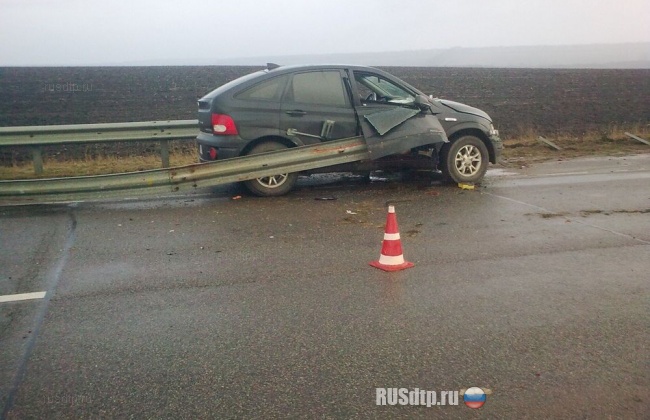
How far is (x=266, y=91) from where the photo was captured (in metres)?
9.74

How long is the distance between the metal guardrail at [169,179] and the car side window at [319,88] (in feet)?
2.42

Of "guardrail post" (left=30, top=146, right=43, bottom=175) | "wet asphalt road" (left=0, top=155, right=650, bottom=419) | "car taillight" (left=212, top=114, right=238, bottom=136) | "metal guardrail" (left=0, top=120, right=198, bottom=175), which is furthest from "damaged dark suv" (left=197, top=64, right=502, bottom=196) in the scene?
"guardrail post" (left=30, top=146, right=43, bottom=175)

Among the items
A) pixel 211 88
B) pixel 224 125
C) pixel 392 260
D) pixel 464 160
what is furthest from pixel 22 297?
pixel 211 88

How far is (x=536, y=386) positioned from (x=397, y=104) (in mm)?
6638

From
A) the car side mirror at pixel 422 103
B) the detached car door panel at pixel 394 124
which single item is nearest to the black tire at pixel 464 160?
the detached car door panel at pixel 394 124

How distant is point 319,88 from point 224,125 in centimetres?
155

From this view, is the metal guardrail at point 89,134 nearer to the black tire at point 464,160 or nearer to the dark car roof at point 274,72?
the dark car roof at point 274,72

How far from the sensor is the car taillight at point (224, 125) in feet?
31.2

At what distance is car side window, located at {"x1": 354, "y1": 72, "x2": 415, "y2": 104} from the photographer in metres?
10.2

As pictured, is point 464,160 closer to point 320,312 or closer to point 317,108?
point 317,108

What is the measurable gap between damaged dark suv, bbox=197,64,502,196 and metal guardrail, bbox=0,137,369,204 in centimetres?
34

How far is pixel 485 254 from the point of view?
265 inches

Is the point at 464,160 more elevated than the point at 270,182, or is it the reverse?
the point at 464,160

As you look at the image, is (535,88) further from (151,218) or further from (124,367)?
(124,367)
